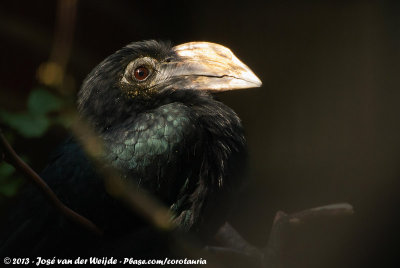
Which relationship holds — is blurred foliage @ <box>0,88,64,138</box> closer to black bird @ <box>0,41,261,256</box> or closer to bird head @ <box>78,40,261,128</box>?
black bird @ <box>0,41,261,256</box>

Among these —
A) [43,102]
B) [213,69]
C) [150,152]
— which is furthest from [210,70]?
[43,102]

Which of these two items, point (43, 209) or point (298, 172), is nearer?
point (43, 209)

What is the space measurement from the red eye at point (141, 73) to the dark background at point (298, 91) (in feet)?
1.56

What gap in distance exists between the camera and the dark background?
244 cm

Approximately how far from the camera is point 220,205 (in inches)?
77.3

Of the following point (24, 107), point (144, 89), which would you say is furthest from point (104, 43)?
point (144, 89)

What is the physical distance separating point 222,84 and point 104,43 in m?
1.07

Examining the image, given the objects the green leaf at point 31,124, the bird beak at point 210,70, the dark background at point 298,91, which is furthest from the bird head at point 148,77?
the green leaf at point 31,124

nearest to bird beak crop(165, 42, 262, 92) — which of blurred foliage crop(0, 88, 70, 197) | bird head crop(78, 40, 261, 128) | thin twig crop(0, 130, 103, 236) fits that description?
bird head crop(78, 40, 261, 128)

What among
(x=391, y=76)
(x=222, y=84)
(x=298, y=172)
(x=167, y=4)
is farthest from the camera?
(x=167, y=4)

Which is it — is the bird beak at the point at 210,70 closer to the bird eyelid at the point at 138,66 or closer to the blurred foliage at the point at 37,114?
the bird eyelid at the point at 138,66

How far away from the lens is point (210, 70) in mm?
1969

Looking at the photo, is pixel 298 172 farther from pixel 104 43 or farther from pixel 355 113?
pixel 104 43

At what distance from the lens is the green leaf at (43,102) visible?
4.82 ft
